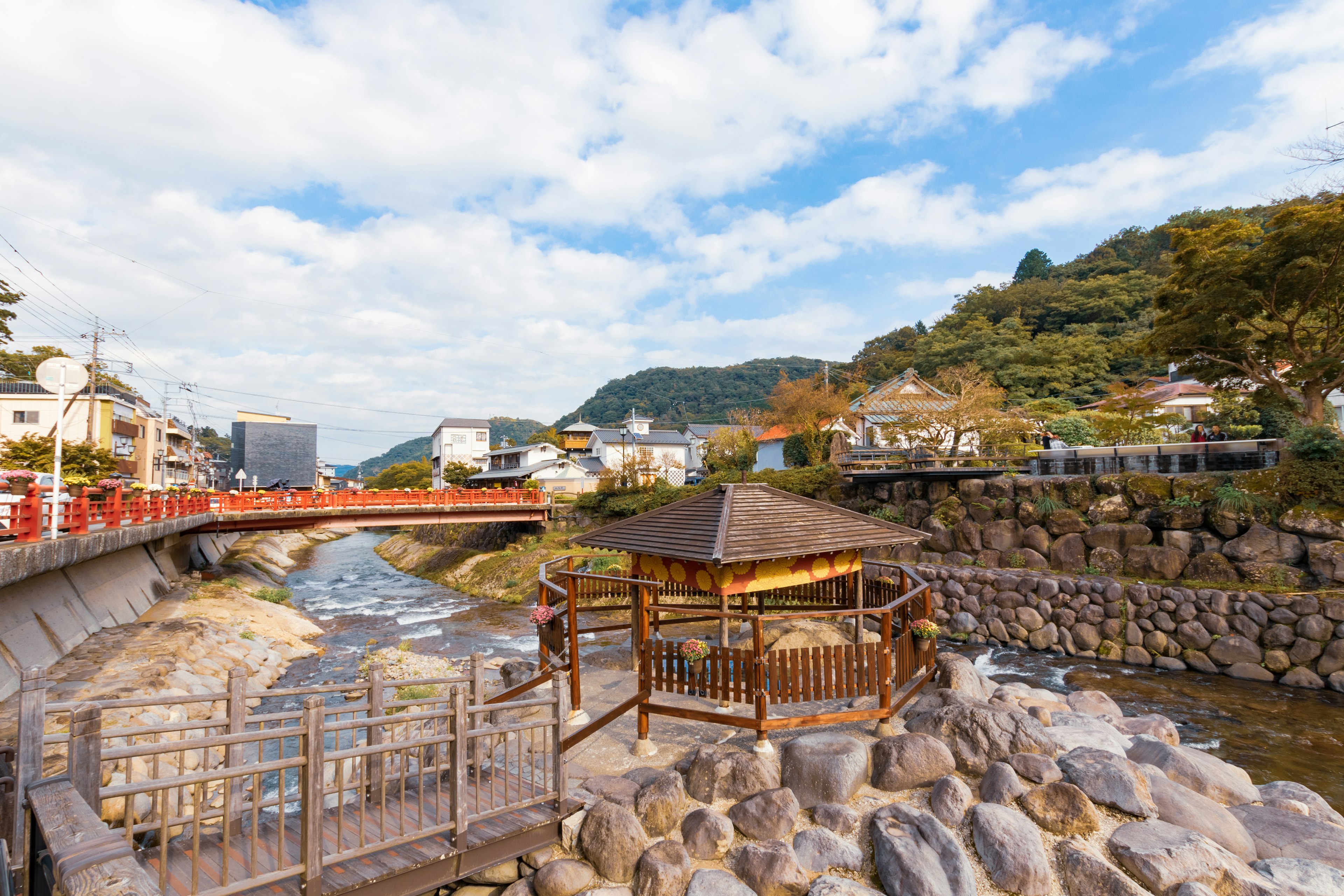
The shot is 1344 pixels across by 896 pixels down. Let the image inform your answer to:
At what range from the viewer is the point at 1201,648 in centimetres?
1545

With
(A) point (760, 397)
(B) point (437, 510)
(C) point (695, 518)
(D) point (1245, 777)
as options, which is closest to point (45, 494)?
(C) point (695, 518)

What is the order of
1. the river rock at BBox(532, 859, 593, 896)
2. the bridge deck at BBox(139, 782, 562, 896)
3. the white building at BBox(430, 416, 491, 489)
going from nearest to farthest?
the bridge deck at BBox(139, 782, 562, 896) → the river rock at BBox(532, 859, 593, 896) → the white building at BBox(430, 416, 491, 489)

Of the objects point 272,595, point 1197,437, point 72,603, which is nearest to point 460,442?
point 272,595

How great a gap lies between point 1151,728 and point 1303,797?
1763 millimetres

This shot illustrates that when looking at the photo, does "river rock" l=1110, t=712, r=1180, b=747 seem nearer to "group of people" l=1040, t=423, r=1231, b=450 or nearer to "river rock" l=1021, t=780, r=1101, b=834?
"river rock" l=1021, t=780, r=1101, b=834

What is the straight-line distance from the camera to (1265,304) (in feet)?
62.2

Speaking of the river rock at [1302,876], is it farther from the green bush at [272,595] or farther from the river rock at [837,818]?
the green bush at [272,595]

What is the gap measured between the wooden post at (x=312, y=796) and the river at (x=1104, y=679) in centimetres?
1198

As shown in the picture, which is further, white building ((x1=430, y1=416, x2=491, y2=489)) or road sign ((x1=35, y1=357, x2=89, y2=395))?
white building ((x1=430, y1=416, x2=491, y2=489))

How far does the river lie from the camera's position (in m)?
11.0

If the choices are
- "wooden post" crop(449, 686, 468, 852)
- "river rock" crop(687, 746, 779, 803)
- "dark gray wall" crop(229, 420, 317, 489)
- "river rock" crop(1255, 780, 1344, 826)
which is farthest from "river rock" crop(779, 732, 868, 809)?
"dark gray wall" crop(229, 420, 317, 489)

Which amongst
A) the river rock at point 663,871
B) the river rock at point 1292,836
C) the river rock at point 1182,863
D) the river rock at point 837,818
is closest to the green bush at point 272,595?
the river rock at point 663,871

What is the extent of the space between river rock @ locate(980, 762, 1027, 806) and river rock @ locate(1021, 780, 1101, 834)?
14 centimetres

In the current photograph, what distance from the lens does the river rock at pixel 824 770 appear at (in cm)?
702
